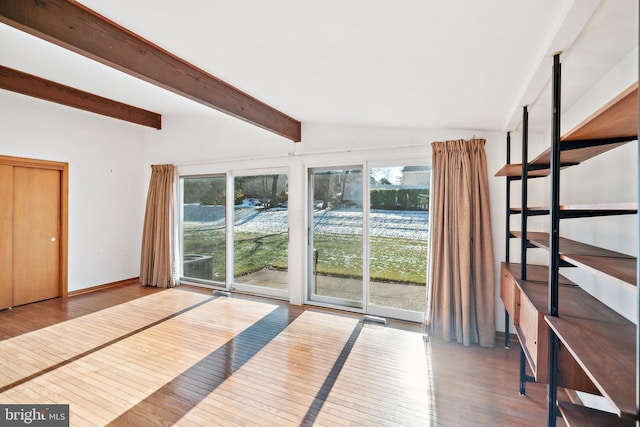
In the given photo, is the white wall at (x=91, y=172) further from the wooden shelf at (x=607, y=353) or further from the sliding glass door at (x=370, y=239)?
the wooden shelf at (x=607, y=353)

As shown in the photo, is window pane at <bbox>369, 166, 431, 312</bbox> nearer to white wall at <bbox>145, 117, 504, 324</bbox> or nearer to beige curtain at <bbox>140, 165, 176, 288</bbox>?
white wall at <bbox>145, 117, 504, 324</bbox>

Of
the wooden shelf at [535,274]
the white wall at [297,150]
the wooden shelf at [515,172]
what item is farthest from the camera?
the white wall at [297,150]

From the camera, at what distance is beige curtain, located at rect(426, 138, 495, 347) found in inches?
120

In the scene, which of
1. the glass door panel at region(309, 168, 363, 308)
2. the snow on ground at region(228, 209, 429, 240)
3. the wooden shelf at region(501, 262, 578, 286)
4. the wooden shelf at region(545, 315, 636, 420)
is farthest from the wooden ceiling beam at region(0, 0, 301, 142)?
the wooden shelf at region(501, 262, 578, 286)

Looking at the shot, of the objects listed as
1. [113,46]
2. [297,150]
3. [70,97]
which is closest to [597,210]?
[113,46]

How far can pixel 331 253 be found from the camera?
414cm

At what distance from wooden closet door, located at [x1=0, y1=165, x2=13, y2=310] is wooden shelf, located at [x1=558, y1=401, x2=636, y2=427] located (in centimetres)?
595

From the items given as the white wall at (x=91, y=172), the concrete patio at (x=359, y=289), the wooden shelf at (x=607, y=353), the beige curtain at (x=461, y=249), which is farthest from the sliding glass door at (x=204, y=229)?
the wooden shelf at (x=607, y=353)

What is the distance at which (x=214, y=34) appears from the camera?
5.98 ft

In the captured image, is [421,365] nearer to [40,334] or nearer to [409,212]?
[409,212]

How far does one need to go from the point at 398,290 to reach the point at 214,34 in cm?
323

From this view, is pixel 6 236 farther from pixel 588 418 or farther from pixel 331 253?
pixel 588 418

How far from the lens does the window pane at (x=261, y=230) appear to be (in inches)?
178

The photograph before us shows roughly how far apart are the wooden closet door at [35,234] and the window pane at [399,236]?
15.5ft
